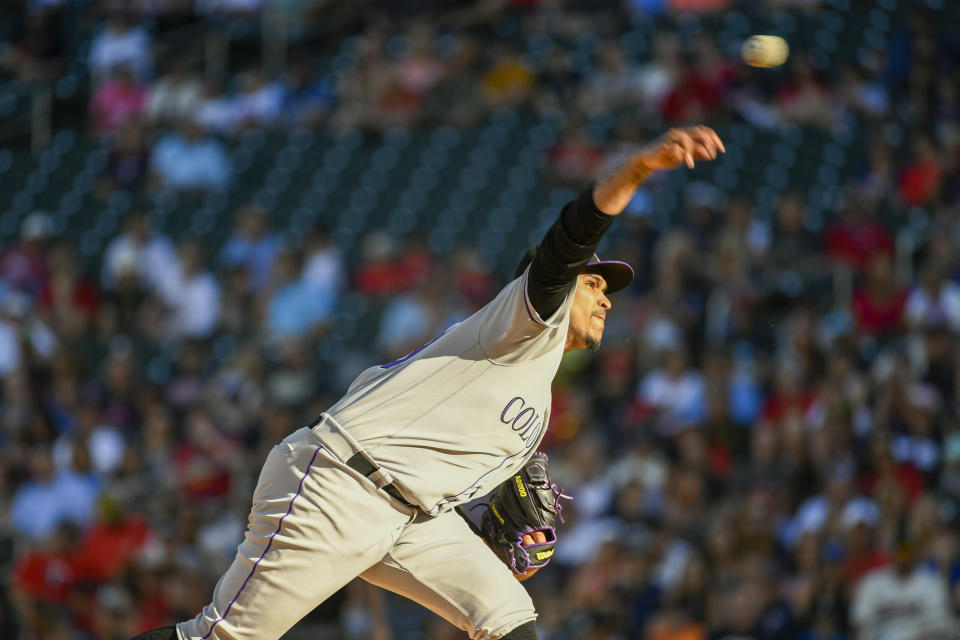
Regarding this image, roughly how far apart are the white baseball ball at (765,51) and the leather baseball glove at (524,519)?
6.71 meters

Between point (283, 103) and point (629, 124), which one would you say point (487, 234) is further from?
point (283, 103)

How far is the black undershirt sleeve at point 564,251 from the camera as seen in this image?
3721 mm

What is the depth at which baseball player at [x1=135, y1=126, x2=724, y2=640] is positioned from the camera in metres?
3.98

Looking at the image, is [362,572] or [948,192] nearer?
[362,572]

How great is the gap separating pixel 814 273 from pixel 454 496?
5.55 m

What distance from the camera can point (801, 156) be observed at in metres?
11.2

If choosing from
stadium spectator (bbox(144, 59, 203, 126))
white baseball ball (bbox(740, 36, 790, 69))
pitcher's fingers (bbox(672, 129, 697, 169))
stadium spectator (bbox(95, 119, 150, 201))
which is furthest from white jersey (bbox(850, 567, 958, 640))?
stadium spectator (bbox(144, 59, 203, 126))

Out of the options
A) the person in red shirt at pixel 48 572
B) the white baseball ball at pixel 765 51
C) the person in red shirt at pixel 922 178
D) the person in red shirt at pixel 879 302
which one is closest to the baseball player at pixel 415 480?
the person in red shirt at pixel 879 302

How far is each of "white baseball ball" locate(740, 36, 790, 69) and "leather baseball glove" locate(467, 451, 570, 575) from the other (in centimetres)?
671

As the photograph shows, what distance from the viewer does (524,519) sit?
4.45 metres

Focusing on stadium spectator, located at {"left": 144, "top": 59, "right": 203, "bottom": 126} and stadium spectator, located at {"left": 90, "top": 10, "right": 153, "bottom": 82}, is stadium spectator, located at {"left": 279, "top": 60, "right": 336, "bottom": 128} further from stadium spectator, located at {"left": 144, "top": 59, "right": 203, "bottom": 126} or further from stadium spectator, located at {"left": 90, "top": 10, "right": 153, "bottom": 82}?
stadium spectator, located at {"left": 90, "top": 10, "right": 153, "bottom": 82}

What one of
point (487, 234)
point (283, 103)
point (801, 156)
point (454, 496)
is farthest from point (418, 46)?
point (454, 496)

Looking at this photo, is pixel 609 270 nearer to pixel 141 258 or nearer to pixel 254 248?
pixel 254 248

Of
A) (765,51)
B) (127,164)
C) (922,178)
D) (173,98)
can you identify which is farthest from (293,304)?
(922,178)
